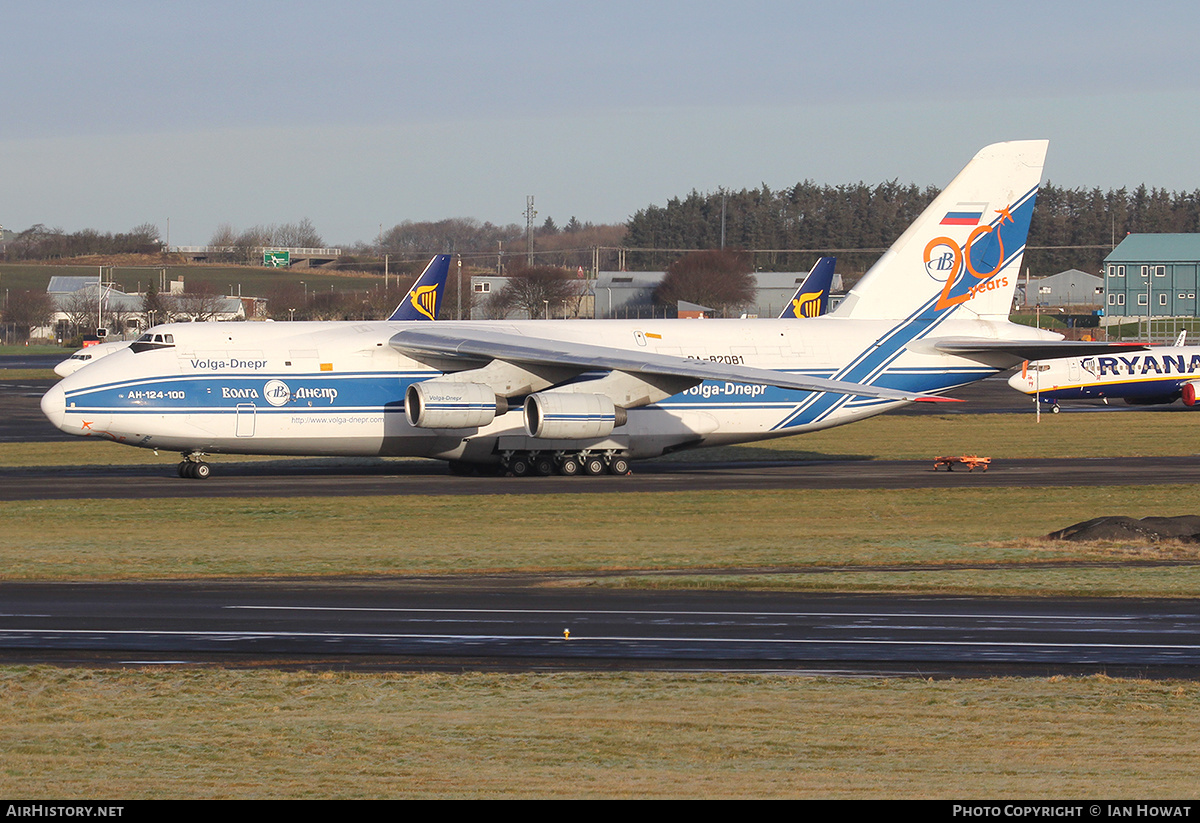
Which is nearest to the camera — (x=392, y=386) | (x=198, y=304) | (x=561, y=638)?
(x=561, y=638)

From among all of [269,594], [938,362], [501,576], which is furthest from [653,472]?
[269,594]

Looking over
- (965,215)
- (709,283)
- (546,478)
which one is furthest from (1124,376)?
(709,283)

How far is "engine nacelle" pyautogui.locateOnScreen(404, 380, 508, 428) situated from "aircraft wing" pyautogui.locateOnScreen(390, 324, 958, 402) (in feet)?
3.02

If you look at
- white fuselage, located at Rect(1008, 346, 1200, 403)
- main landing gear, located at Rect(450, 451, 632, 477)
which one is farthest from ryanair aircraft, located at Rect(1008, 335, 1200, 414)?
main landing gear, located at Rect(450, 451, 632, 477)

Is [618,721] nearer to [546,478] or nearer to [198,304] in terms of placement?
[546,478]

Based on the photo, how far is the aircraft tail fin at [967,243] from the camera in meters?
36.5

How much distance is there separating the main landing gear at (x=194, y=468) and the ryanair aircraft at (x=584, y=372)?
0.07 metres

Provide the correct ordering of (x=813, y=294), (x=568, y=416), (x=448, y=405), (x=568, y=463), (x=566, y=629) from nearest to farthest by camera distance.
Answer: (x=566, y=629)
(x=448, y=405)
(x=568, y=416)
(x=568, y=463)
(x=813, y=294)

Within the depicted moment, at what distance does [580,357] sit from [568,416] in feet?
4.96

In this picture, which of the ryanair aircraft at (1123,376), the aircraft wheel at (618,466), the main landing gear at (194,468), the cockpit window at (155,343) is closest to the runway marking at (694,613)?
the cockpit window at (155,343)

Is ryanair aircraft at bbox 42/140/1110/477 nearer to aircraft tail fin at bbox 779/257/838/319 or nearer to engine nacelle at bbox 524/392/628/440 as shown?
engine nacelle at bbox 524/392/628/440

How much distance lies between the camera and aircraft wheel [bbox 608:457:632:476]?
34.5 metres

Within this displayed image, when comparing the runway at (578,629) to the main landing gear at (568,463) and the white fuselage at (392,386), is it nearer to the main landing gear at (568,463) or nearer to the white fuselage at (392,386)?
the white fuselage at (392,386)

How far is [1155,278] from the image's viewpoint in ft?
452
